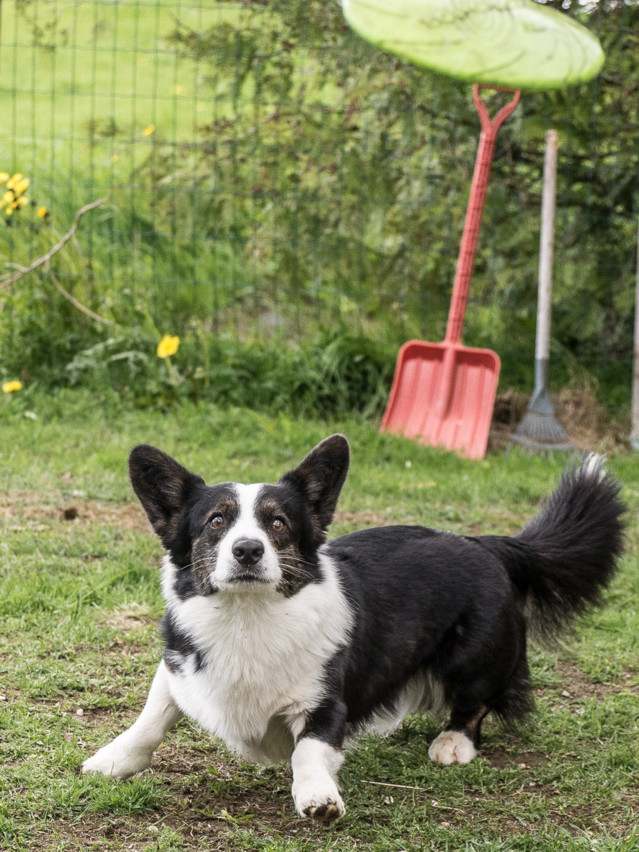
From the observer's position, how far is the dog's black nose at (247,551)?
2.22 meters

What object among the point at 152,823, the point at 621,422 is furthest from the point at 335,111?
the point at 152,823

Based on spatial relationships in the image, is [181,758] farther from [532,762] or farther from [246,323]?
[246,323]

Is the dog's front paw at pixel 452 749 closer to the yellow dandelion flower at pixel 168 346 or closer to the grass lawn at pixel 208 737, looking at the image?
the grass lawn at pixel 208 737

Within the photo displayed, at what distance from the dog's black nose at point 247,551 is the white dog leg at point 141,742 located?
0.41 meters

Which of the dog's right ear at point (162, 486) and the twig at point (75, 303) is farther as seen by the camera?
the twig at point (75, 303)

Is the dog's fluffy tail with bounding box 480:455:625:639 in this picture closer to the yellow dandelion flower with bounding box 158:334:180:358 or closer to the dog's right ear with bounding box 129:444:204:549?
the dog's right ear with bounding box 129:444:204:549

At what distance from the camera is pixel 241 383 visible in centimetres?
603

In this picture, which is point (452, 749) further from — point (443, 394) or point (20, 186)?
point (20, 186)

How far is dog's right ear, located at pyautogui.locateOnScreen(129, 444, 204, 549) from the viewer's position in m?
2.44

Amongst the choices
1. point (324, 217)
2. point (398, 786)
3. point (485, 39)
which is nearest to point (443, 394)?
point (324, 217)

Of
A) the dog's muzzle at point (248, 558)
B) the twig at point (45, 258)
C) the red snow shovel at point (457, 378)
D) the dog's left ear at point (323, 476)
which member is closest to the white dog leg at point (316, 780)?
the dog's muzzle at point (248, 558)

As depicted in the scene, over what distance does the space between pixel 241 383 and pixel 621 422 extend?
89.4 inches

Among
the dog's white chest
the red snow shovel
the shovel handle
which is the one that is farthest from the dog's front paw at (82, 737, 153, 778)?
the shovel handle

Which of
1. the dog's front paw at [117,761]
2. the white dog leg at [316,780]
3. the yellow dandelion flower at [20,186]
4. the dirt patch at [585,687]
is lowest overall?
the dirt patch at [585,687]
